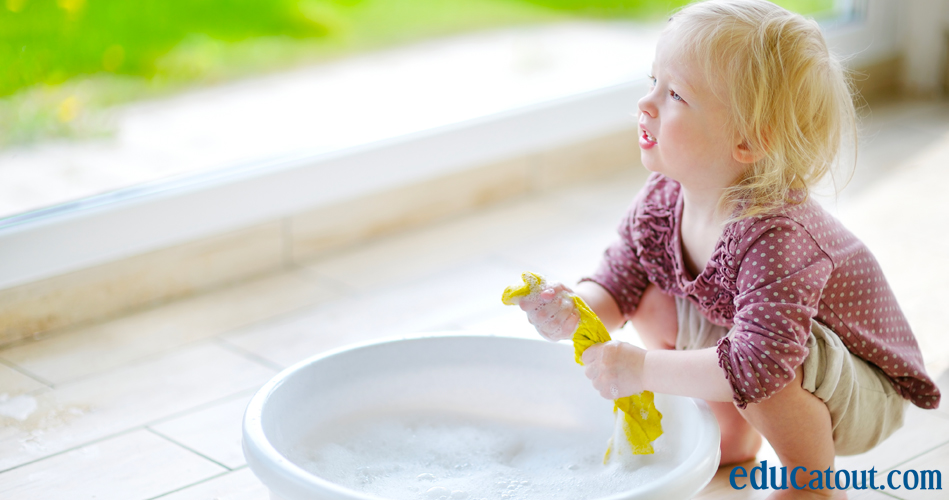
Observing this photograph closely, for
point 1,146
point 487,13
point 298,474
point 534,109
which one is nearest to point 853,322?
point 298,474

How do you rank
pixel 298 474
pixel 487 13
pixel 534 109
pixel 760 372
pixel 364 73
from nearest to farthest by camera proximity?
1. pixel 298 474
2. pixel 760 372
3. pixel 534 109
4. pixel 364 73
5. pixel 487 13

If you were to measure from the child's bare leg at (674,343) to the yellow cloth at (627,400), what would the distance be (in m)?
0.15

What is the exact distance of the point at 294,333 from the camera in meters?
1.36

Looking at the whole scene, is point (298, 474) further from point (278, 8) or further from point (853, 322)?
point (278, 8)

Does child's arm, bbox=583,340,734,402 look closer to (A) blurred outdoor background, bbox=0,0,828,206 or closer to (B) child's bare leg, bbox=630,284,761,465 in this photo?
(B) child's bare leg, bbox=630,284,761,465

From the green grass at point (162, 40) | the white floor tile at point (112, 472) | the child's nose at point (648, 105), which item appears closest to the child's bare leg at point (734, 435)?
the child's nose at point (648, 105)

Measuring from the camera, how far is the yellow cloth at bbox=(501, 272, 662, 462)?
90 cm

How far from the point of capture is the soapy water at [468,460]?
2.96 ft

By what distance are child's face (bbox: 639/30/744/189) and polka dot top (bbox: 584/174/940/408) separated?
0.20 ft

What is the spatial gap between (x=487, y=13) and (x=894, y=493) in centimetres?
150

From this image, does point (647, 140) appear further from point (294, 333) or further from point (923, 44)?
point (923, 44)

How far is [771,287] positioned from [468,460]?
0.33m

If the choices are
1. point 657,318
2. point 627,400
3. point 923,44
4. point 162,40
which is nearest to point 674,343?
point 657,318

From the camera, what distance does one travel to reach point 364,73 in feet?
6.78
